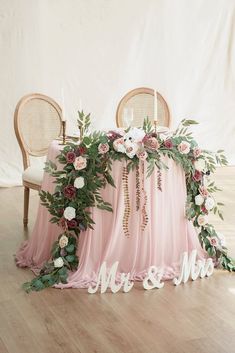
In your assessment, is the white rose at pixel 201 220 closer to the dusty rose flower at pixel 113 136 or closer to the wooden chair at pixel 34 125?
the dusty rose flower at pixel 113 136

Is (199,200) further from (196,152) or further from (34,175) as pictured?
(34,175)

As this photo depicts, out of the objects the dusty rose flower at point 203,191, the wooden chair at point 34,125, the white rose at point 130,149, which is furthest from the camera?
the wooden chair at point 34,125

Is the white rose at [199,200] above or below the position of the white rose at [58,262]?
above

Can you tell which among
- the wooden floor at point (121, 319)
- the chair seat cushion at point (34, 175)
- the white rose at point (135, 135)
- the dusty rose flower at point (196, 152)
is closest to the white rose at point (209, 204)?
the dusty rose flower at point (196, 152)

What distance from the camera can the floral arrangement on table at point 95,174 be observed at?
260 centimetres

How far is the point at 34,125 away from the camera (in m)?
3.73

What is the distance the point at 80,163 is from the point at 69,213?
0.27 meters

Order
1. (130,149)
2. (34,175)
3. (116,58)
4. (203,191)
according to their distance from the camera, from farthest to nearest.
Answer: (116,58) → (34,175) → (203,191) → (130,149)

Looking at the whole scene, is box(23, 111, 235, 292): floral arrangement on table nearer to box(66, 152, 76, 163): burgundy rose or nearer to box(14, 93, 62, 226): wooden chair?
box(66, 152, 76, 163): burgundy rose

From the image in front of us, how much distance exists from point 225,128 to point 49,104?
277cm

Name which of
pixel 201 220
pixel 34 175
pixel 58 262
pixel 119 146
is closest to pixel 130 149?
pixel 119 146

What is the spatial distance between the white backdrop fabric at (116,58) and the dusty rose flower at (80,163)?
2.51 metres

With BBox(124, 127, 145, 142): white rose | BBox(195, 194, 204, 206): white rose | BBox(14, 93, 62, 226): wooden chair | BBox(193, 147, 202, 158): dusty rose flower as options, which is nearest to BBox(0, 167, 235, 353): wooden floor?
BBox(195, 194, 204, 206): white rose

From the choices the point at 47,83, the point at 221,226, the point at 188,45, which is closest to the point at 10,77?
the point at 47,83
